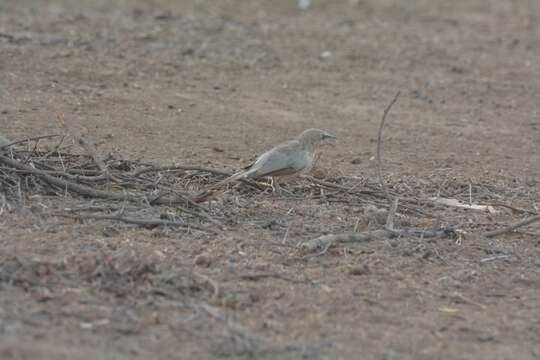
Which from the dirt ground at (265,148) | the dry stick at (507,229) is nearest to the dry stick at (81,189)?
the dirt ground at (265,148)

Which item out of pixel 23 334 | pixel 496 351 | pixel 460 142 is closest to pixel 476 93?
pixel 460 142

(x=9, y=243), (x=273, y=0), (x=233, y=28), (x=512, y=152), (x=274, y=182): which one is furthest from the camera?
(x=273, y=0)

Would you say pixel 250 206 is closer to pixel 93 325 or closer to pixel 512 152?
pixel 93 325

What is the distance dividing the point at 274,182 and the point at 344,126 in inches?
104

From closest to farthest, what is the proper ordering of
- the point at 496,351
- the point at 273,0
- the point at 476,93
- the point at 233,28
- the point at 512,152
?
the point at 496,351
the point at 512,152
the point at 476,93
the point at 233,28
the point at 273,0

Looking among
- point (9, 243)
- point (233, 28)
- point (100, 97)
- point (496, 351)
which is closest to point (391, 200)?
point (496, 351)

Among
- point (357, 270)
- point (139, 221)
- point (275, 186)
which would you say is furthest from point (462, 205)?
point (139, 221)

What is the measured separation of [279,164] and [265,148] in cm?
198

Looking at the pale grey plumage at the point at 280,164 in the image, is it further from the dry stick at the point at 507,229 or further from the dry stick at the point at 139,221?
the dry stick at the point at 507,229

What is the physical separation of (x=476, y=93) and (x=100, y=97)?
3816 mm

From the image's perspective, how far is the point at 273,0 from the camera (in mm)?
14914

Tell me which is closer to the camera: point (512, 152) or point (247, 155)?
point (247, 155)

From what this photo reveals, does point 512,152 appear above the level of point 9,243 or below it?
below

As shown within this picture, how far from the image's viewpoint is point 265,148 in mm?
8477
